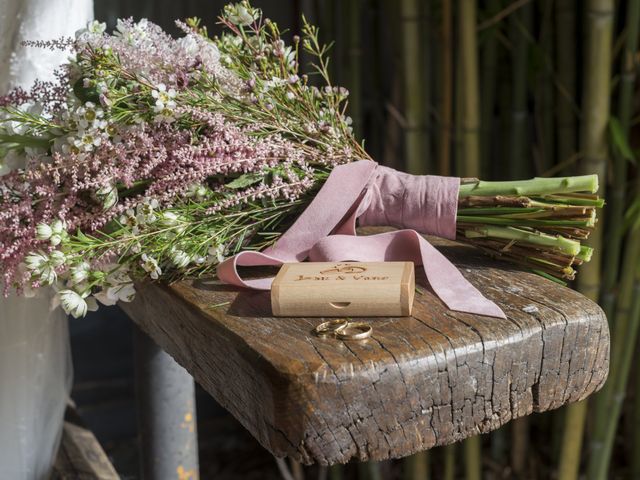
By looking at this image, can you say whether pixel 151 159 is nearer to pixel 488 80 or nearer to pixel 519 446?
pixel 488 80

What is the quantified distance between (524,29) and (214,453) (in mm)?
1389

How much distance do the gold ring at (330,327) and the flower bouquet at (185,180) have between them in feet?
0.56

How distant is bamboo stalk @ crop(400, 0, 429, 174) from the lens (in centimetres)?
165

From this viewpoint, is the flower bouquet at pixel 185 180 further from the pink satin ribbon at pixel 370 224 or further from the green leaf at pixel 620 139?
the green leaf at pixel 620 139

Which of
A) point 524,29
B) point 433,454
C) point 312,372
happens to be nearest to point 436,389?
point 312,372

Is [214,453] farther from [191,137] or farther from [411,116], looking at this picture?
[191,137]

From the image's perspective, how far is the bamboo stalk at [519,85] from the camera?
5.85 feet

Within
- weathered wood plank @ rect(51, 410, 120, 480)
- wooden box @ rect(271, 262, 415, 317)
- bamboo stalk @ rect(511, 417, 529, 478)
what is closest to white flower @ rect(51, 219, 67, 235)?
wooden box @ rect(271, 262, 415, 317)

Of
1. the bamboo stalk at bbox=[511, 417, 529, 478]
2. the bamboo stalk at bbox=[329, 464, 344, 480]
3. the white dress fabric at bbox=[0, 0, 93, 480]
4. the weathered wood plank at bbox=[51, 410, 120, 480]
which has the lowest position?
the bamboo stalk at bbox=[329, 464, 344, 480]

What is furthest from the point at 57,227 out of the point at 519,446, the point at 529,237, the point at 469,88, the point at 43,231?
the point at 519,446

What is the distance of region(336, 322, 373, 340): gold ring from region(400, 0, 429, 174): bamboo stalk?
Result: 106 cm

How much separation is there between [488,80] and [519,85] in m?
0.11

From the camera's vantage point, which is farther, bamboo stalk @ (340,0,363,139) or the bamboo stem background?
bamboo stalk @ (340,0,363,139)

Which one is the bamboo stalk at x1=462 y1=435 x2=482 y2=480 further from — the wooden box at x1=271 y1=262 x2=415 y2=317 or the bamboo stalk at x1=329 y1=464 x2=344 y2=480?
the wooden box at x1=271 y1=262 x2=415 y2=317
